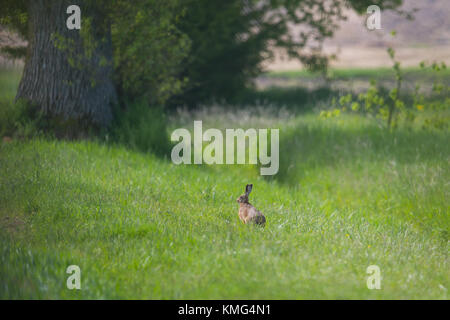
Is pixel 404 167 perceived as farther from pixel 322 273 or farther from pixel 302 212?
pixel 322 273

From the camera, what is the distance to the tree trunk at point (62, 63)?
27.5 feet

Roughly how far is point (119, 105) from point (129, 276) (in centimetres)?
637

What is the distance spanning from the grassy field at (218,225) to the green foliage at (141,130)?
22.8 inches

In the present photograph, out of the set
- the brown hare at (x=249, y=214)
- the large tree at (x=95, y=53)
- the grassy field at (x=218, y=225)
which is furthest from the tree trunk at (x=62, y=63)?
the brown hare at (x=249, y=214)

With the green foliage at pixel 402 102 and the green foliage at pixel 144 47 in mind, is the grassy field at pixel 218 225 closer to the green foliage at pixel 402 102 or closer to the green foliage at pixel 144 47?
the green foliage at pixel 402 102

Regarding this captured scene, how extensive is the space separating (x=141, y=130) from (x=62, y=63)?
6.24 feet

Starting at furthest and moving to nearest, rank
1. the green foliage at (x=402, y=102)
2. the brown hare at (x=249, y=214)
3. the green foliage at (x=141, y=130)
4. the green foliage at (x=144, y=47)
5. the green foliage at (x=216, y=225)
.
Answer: the green foliage at (x=144, y=47) < the green foliage at (x=402, y=102) < the green foliage at (x=141, y=130) < the brown hare at (x=249, y=214) < the green foliage at (x=216, y=225)

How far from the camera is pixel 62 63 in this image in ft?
27.9

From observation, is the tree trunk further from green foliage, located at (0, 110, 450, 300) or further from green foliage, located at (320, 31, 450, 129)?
green foliage, located at (320, 31, 450, 129)

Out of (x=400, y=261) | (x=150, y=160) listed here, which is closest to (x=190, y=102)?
(x=150, y=160)

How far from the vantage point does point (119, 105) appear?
981 cm
